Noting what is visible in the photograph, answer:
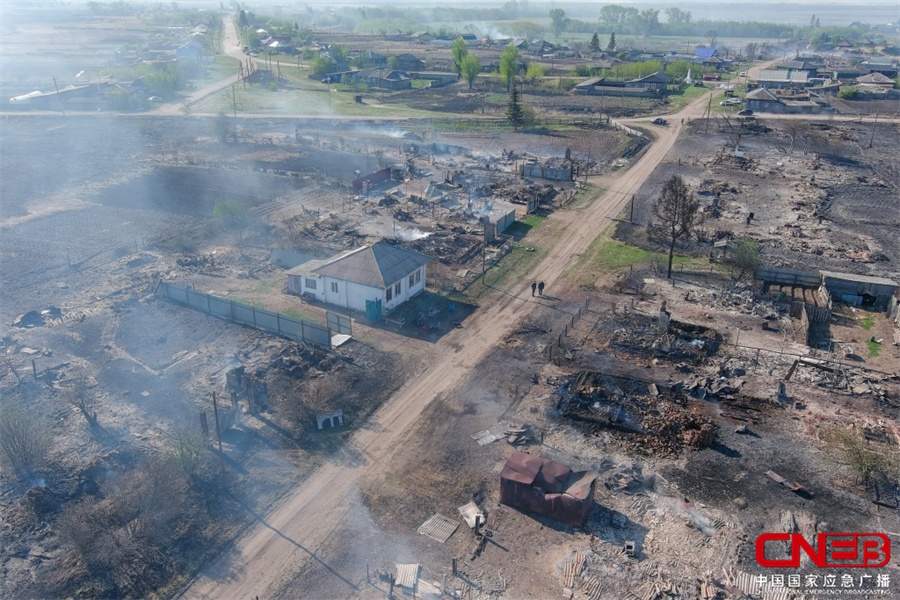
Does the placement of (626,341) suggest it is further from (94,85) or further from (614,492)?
(94,85)

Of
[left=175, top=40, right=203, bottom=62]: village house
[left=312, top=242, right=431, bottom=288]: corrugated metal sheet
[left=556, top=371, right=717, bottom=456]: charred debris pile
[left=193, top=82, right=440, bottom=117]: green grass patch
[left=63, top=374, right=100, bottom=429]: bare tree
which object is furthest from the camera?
[left=175, top=40, right=203, bottom=62]: village house

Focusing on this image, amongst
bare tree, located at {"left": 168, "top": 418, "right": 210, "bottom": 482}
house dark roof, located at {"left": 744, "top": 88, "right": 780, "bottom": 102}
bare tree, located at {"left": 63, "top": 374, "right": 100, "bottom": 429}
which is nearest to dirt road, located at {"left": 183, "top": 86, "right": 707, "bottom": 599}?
bare tree, located at {"left": 168, "top": 418, "right": 210, "bottom": 482}

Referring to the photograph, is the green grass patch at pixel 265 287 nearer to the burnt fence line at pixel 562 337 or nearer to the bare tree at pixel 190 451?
the bare tree at pixel 190 451

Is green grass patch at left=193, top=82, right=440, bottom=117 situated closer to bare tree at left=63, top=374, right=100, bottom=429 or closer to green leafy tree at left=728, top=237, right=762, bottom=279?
green leafy tree at left=728, top=237, right=762, bottom=279

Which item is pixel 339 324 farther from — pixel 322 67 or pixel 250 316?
pixel 322 67

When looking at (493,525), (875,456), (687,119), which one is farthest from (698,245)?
(687,119)

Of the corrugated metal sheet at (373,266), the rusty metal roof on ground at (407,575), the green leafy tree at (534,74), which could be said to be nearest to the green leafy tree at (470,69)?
the green leafy tree at (534,74)
